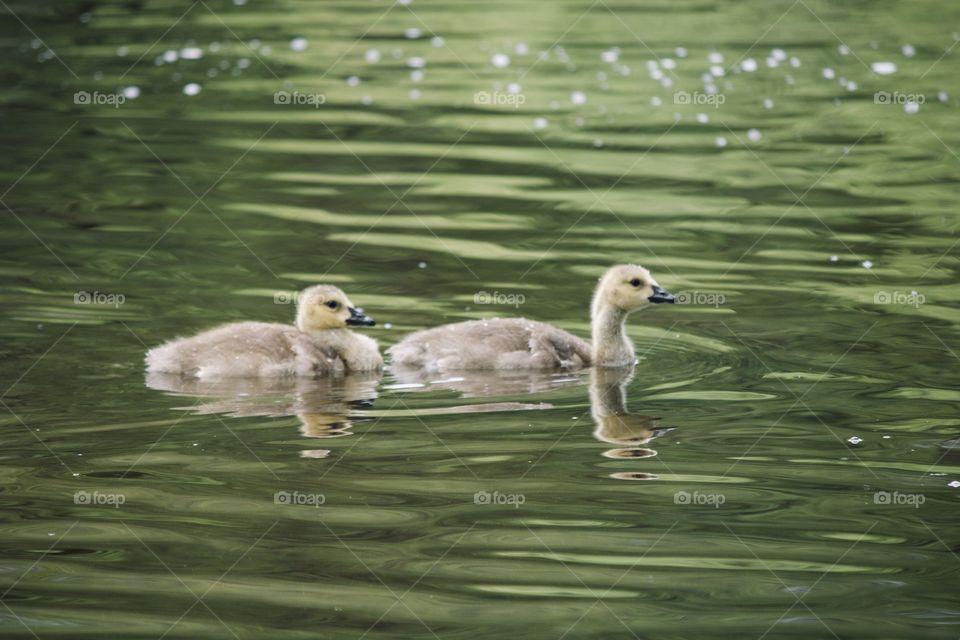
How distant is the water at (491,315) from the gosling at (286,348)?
187 millimetres

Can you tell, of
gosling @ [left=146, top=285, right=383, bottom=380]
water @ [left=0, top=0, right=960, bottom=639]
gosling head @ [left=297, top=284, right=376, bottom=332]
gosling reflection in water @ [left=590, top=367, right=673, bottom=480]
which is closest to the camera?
water @ [left=0, top=0, right=960, bottom=639]

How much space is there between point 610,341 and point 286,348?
7.04ft

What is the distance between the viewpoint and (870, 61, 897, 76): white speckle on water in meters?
20.8

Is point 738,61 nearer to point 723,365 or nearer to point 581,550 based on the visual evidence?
point 723,365

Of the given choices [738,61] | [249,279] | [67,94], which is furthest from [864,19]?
[249,279]

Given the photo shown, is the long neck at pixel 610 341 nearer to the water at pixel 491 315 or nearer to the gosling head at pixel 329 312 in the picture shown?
the water at pixel 491 315

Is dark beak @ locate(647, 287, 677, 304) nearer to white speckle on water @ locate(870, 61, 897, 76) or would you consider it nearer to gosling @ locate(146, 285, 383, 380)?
gosling @ locate(146, 285, 383, 380)

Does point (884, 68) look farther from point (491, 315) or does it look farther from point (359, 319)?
point (359, 319)

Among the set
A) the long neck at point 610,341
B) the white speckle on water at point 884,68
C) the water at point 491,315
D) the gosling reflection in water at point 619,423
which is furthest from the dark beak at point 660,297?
the white speckle on water at point 884,68

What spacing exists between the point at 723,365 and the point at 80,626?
5227 millimetres

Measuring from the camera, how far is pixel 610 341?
11344 millimetres

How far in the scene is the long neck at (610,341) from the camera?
11.3 metres

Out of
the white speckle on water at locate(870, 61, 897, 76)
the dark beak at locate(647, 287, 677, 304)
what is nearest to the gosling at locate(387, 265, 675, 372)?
the dark beak at locate(647, 287, 677, 304)

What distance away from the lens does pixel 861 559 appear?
7.48m
